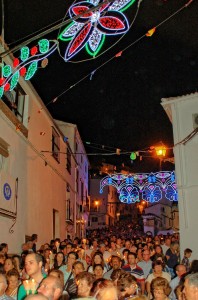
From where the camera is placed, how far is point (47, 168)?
19.7 meters

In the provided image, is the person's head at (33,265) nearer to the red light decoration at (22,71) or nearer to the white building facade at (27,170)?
the red light decoration at (22,71)

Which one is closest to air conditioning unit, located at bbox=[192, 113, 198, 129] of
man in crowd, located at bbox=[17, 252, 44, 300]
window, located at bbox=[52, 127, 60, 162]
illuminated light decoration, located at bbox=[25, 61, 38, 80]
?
window, located at bbox=[52, 127, 60, 162]

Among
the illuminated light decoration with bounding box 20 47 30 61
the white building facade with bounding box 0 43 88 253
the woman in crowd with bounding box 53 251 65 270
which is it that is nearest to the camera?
the illuminated light decoration with bounding box 20 47 30 61

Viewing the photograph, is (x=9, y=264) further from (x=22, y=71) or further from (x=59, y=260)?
(x=22, y=71)

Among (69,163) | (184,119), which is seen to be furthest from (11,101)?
(69,163)

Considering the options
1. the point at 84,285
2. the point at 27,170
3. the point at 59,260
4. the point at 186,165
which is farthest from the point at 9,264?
the point at 186,165

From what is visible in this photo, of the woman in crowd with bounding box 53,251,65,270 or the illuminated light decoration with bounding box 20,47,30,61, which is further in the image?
the woman in crowd with bounding box 53,251,65,270

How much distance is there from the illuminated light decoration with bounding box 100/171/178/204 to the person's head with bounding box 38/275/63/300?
18279mm

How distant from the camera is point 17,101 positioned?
15.4 meters

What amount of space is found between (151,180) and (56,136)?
6.22 m

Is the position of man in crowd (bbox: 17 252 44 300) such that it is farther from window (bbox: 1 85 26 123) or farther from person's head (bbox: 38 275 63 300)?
window (bbox: 1 85 26 123)

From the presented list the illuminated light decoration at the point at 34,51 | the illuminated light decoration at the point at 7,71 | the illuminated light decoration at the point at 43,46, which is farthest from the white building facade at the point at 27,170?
the illuminated light decoration at the point at 43,46

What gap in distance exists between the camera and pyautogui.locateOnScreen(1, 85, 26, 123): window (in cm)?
1428

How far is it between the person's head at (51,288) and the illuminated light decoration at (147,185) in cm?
1828
